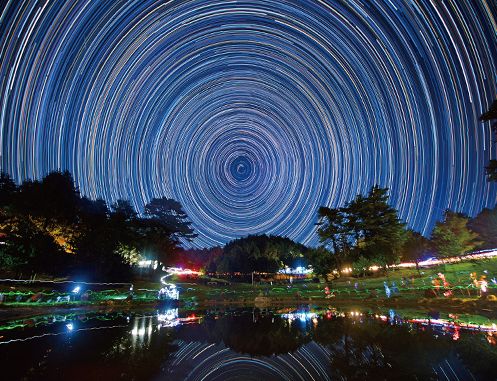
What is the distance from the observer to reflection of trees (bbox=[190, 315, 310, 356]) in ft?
37.6

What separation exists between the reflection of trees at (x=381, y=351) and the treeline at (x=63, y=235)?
32192 millimetres

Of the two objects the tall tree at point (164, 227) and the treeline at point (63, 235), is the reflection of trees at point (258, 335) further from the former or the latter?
the tall tree at point (164, 227)

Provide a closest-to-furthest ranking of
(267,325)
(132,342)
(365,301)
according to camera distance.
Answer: (132,342) → (267,325) → (365,301)

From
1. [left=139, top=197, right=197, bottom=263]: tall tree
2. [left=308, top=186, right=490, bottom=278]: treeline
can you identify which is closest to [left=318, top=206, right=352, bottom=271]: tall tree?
[left=308, top=186, right=490, bottom=278]: treeline

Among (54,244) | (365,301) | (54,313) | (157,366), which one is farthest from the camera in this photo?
(54,244)

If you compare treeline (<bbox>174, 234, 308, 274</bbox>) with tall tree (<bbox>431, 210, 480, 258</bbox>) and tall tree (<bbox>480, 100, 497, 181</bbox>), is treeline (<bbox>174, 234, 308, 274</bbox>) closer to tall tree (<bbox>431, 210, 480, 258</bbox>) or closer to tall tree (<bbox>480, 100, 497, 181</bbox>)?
tall tree (<bbox>431, 210, 480, 258</bbox>)

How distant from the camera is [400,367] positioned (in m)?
8.36

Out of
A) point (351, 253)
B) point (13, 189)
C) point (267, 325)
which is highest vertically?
point (13, 189)

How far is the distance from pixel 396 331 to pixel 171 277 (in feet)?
160

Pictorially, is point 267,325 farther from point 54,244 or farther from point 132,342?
point 54,244

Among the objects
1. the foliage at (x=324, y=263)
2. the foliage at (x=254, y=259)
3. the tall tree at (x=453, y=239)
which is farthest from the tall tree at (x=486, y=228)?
the foliage at (x=254, y=259)

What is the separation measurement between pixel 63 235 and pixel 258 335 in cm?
3529

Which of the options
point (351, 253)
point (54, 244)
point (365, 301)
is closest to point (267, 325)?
point (365, 301)

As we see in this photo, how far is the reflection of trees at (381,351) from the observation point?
7992 mm
